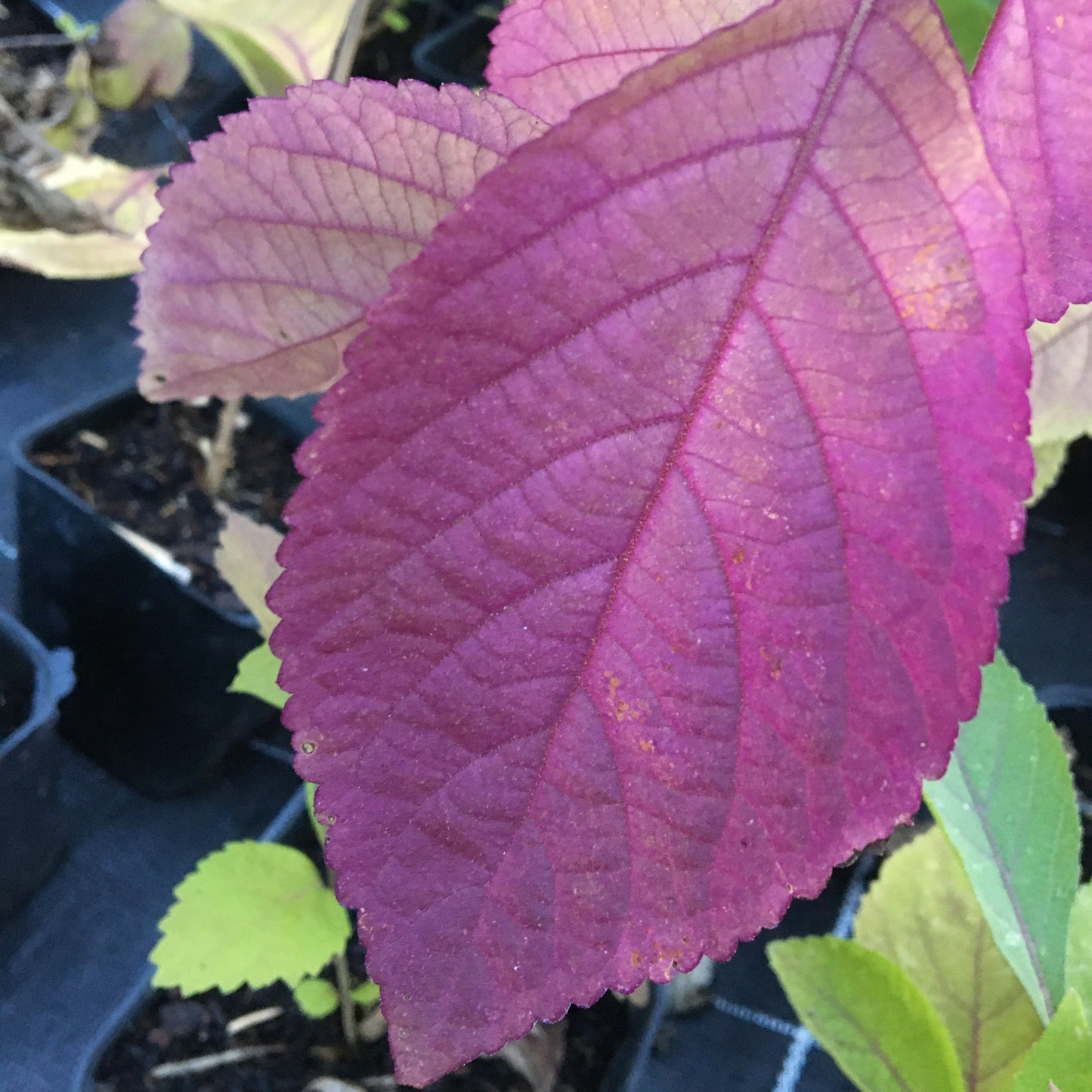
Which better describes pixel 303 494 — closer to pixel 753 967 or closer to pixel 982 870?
pixel 982 870

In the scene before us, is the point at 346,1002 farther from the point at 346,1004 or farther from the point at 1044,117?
the point at 1044,117

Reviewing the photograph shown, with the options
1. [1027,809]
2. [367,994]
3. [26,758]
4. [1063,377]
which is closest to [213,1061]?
[367,994]

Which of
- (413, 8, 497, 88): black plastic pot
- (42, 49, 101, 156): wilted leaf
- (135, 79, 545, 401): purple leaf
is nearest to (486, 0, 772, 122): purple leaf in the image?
(135, 79, 545, 401): purple leaf

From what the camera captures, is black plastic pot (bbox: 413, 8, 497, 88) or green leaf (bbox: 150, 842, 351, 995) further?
black plastic pot (bbox: 413, 8, 497, 88)

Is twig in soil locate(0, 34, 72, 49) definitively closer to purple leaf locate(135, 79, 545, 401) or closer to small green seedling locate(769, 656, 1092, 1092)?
purple leaf locate(135, 79, 545, 401)

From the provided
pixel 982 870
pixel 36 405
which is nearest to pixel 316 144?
pixel 982 870

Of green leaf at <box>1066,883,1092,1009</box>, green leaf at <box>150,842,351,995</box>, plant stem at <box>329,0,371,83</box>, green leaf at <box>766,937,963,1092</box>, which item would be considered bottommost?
green leaf at <box>766,937,963,1092</box>

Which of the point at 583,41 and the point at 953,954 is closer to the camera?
the point at 583,41
